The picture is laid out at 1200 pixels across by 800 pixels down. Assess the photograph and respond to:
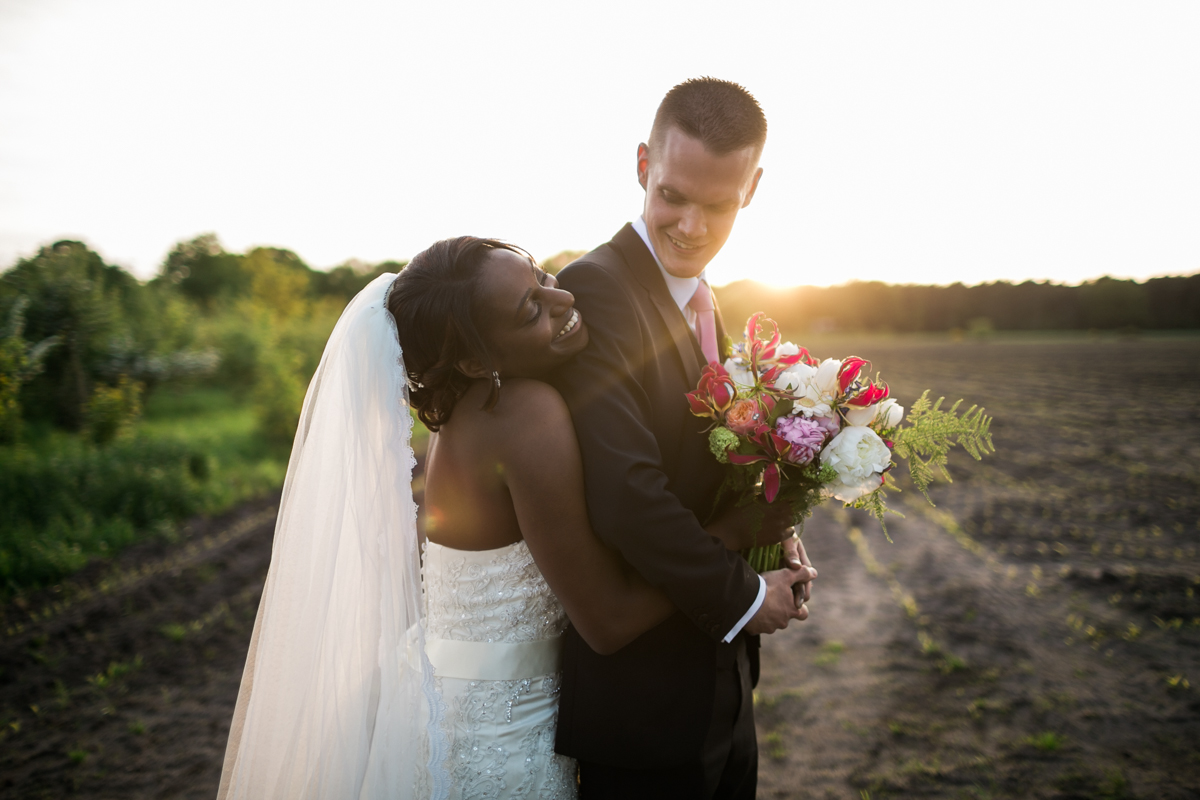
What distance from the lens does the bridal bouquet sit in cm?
209

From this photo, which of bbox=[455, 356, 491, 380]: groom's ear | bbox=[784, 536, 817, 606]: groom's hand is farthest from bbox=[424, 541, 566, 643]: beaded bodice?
bbox=[784, 536, 817, 606]: groom's hand

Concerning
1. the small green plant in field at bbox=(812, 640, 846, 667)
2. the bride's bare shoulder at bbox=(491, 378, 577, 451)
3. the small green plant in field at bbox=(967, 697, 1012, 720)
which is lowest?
the small green plant in field at bbox=(812, 640, 846, 667)

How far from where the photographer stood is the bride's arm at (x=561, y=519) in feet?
6.25

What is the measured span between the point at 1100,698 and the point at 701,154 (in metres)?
5.16

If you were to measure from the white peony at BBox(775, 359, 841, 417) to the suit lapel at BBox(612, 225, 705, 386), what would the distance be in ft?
1.10

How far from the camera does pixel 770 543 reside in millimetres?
2324

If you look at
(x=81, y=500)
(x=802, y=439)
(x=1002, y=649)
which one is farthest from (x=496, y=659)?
(x=81, y=500)

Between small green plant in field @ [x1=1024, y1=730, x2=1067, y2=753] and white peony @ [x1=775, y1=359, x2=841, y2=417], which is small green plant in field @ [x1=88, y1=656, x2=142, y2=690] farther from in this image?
small green plant in field @ [x1=1024, y1=730, x2=1067, y2=753]

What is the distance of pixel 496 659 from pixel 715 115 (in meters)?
2.18

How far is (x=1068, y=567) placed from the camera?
679 cm

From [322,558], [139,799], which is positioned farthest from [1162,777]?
[139,799]

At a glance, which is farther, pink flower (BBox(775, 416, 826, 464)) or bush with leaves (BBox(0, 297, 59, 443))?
bush with leaves (BBox(0, 297, 59, 443))

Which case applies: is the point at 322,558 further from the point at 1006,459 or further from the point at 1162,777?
the point at 1006,459

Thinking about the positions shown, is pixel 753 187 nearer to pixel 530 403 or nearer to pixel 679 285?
pixel 679 285
